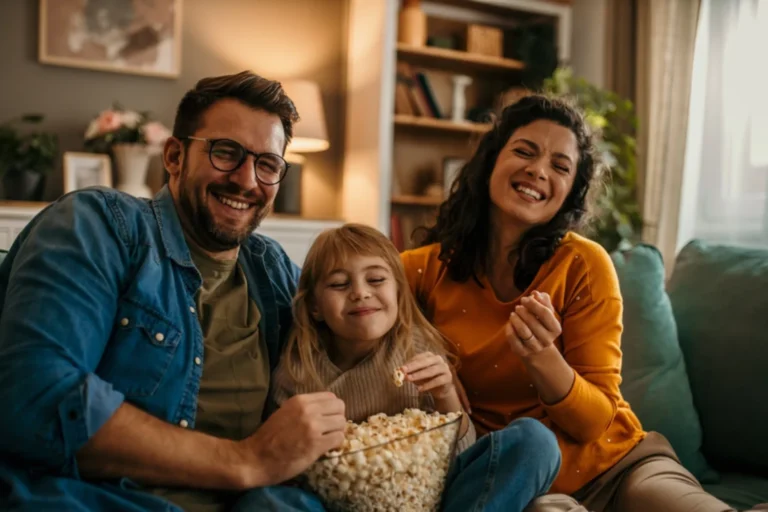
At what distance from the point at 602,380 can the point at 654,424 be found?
0.40 m

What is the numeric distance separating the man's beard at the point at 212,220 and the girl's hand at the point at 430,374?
16.1 inches

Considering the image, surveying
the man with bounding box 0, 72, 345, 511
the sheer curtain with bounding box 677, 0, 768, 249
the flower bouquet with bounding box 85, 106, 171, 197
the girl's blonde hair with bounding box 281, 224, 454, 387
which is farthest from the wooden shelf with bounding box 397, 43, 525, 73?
the man with bounding box 0, 72, 345, 511

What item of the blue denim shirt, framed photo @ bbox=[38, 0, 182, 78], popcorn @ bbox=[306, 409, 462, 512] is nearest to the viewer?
the blue denim shirt

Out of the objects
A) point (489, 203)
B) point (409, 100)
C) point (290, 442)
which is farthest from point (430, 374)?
point (409, 100)

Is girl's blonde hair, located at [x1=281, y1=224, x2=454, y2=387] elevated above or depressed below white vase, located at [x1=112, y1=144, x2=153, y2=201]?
below

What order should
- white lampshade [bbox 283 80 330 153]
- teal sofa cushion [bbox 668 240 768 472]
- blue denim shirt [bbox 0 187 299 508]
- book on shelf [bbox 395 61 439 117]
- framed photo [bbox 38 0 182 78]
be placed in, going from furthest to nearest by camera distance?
1. book on shelf [bbox 395 61 439 117]
2. white lampshade [bbox 283 80 330 153]
3. framed photo [bbox 38 0 182 78]
4. teal sofa cushion [bbox 668 240 768 472]
5. blue denim shirt [bbox 0 187 299 508]

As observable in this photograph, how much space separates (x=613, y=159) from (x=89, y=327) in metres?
2.94

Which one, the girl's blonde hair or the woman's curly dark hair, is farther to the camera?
the woman's curly dark hair

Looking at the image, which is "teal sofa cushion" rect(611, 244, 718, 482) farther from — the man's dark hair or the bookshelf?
the bookshelf

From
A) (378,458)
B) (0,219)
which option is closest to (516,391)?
(378,458)

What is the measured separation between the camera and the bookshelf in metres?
3.81

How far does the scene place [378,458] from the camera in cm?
118

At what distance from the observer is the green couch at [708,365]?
69.8 inches

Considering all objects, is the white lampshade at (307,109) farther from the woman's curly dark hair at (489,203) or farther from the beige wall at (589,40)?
the woman's curly dark hair at (489,203)
